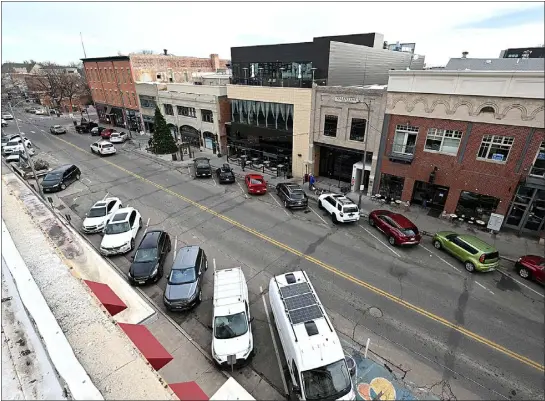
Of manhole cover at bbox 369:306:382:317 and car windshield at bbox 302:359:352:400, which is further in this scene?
manhole cover at bbox 369:306:382:317

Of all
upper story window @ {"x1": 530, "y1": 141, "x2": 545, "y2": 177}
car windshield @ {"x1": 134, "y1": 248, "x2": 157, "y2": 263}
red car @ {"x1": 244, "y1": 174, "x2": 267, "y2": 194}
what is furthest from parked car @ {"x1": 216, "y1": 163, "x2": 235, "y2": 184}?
upper story window @ {"x1": 530, "y1": 141, "x2": 545, "y2": 177}

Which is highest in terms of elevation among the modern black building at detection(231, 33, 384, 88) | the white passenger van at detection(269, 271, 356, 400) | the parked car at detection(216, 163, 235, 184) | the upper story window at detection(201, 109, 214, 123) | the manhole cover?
the modern black building at detection(231, 33, 384, 88)

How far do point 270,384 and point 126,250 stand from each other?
11482 mm

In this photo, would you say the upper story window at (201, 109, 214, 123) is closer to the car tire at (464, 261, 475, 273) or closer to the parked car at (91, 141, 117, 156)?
the parked car at (91, 141, 117, 156)

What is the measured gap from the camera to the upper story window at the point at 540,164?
16656mm

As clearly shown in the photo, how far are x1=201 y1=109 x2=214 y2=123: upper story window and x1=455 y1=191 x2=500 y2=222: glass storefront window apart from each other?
27.7 m

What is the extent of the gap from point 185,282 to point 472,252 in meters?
15.0

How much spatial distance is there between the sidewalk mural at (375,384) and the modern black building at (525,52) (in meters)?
42.4

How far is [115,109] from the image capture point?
167ft

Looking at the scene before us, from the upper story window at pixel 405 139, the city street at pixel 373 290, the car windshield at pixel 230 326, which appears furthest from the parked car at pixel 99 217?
the upper story window at pixel 405 139

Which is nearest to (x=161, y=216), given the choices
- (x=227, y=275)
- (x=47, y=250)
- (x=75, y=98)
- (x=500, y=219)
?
(x=227, y=275)

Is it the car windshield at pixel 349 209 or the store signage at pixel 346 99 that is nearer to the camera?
the car windshield at pixel 349 209

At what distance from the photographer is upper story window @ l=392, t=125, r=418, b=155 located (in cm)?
2098

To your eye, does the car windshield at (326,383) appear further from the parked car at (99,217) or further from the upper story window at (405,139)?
the upper story window at (405,139)
